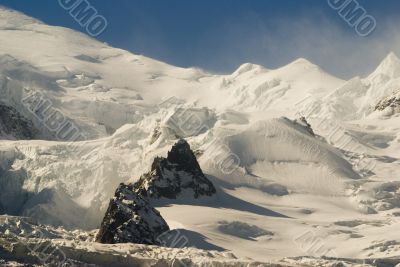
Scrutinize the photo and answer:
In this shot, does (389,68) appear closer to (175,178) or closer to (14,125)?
(14,125)

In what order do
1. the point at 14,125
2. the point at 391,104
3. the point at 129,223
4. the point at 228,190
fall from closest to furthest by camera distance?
the point at 129,223, the point at 228,190, the point at 14,125, the point at 391,104

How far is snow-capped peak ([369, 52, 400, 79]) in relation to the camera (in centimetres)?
17038

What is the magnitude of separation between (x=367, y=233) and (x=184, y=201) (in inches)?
605

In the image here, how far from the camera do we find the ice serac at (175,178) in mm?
68938

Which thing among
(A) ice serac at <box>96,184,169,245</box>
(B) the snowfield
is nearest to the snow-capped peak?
(B) the snowfield

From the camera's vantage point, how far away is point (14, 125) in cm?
11431

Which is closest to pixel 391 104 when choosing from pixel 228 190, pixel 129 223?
pixel 228 190

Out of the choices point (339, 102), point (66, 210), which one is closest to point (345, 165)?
point (66, 210)

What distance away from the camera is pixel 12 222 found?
37125 mm

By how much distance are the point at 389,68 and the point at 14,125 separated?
285 ft

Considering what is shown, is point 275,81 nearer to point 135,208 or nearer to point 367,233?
point 367,233

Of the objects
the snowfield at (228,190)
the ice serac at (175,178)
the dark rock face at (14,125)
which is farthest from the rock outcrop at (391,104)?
the ice serac at (175,178)

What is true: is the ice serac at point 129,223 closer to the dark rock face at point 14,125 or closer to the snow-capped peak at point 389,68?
the dark rock face at point 14,125

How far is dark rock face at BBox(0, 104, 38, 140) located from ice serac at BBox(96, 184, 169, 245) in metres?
64.1
